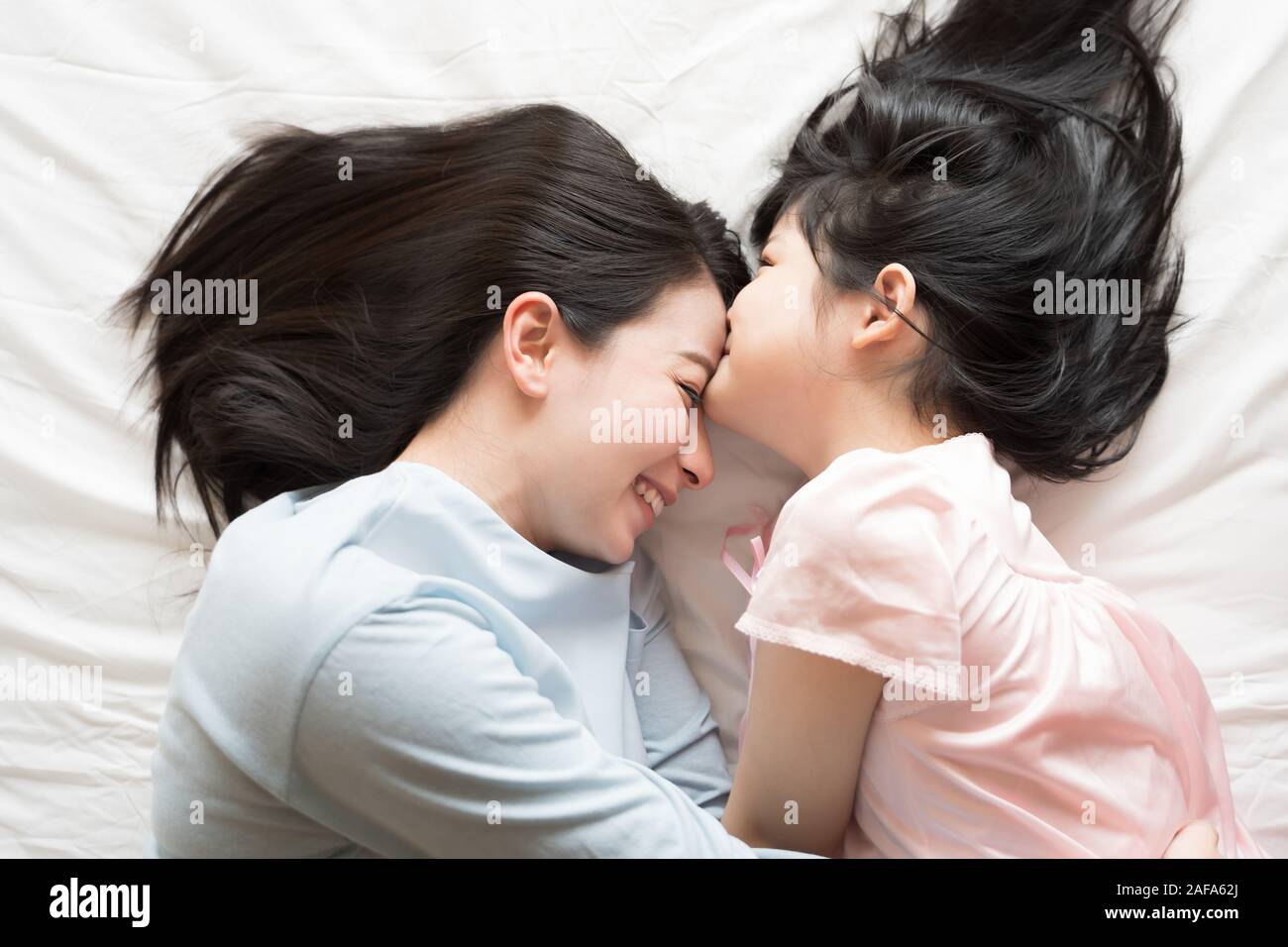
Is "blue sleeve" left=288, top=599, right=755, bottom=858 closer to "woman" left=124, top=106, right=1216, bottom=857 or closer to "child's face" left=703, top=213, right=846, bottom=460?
"woman" left=124, top=106, right=1216, bottom=857

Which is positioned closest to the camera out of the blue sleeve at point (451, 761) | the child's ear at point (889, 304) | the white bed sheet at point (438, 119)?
the blue sleeve at point (451, 761)

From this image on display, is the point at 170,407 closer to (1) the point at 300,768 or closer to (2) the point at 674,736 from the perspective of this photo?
(1) the point at 300,768

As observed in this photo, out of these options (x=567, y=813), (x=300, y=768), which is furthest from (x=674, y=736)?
(x=300, y=768)

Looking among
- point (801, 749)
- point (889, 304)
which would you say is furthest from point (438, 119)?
point (801, 749)

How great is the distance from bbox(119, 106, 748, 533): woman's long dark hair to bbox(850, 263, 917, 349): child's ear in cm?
19

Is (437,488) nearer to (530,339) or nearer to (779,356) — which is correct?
(530,339)

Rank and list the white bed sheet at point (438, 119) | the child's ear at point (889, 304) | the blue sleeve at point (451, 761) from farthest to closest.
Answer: the white bed sheet at point (438, 119)
the child's ear at point (889, 304)
the blue sleeve at point (451, 761)

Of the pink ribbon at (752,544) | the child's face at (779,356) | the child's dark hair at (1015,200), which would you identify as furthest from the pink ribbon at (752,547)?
the child's dark hair at (1015,200)

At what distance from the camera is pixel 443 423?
3.72 ft

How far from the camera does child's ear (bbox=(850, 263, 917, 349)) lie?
3.54 feet

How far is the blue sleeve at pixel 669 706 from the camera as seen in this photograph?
1177 millimetres

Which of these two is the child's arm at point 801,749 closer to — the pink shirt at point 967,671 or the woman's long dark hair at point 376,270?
the pink shirt at point 967,671
